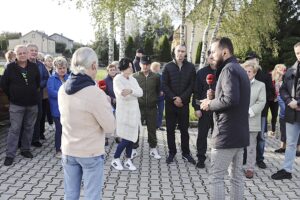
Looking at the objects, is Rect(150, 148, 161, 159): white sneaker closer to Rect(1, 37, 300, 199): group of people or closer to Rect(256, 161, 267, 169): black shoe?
Rect(1, 37, 300, 199): group of people

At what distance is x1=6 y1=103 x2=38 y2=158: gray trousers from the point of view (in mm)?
6551

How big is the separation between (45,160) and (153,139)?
199 centimetres

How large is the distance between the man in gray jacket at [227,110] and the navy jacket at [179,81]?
2.50m

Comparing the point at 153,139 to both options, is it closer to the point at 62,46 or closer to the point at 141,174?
the point at 141,174

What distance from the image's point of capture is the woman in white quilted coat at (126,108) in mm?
6210

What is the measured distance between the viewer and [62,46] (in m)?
87.4

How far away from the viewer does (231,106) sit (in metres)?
3.87

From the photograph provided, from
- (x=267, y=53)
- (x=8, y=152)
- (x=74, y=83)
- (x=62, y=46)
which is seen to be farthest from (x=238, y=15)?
(x=62, y=46)

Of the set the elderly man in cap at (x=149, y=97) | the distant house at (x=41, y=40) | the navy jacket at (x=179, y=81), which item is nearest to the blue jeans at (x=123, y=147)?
the elderly man in cap at (x=149, y=97)

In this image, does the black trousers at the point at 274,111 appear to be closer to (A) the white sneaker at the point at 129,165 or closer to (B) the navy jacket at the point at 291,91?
(B) the navy jacket at the point at 291,91

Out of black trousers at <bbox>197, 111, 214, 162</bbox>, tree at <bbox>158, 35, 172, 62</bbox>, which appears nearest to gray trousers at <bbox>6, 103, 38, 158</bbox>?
black trousers at <bbox>197, 111, 214, 162</bbox>

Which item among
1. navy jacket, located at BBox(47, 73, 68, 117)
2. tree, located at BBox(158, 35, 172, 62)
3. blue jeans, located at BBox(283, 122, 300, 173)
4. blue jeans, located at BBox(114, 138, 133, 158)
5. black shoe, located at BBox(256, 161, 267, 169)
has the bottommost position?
black shoe, located at BBox(256, 161, 267, 169)

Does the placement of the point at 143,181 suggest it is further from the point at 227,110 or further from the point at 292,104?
the point at 292,104

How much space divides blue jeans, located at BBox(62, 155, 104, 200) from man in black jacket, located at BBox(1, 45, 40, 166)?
3.26 metres
